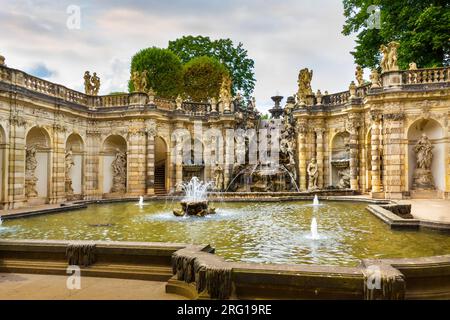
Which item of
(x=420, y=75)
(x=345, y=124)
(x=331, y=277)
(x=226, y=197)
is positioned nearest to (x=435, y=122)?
(x=420, y=75)

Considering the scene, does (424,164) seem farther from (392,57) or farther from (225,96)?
(225,96)

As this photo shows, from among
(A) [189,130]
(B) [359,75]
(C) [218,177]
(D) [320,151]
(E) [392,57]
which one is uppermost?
(B) [359,75]

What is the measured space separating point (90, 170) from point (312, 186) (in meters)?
15.6

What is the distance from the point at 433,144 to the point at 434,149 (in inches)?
11.6

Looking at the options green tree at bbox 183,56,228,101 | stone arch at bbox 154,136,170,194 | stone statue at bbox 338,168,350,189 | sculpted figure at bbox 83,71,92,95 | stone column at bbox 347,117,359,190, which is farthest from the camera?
green tree at bbox 183,56,228,101

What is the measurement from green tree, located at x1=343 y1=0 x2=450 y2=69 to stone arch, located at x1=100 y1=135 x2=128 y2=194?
1964cm

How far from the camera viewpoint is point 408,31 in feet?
73.1

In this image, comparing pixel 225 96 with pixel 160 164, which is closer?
pixel 225 96

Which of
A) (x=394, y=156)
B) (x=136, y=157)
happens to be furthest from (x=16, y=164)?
(x=394, y=156)

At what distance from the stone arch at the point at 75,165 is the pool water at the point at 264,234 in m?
8.99

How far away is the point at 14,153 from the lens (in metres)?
17.1

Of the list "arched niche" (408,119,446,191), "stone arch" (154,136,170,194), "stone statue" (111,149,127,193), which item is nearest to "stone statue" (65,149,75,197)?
"stone statue" (111,149,127,193)

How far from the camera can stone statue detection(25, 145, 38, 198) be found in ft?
60.7

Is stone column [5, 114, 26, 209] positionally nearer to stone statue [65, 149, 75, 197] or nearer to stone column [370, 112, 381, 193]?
stone statue [65, 149, 75, 197]
